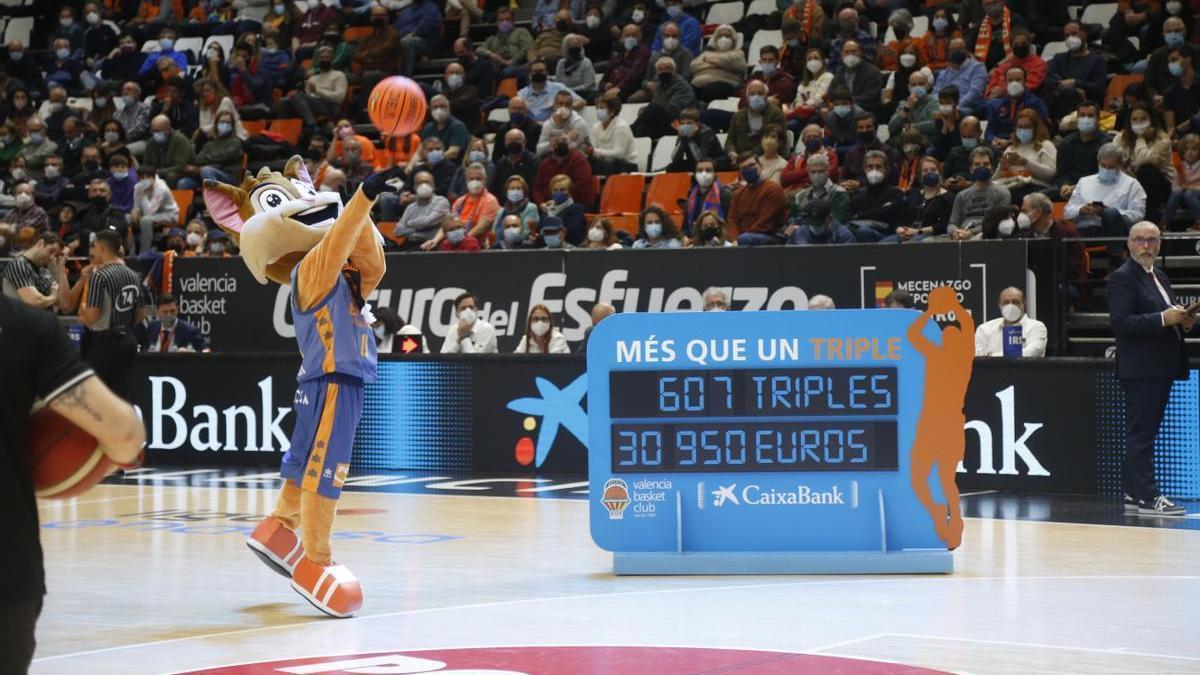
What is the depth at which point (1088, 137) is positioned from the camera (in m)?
16.6

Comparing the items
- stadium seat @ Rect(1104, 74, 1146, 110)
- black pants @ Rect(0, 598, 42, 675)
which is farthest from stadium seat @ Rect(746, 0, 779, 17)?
black pants @ Rect(0, 598, 42, 675)

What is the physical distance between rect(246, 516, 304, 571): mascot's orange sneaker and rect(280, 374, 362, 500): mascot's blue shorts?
254mm

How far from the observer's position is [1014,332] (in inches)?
554

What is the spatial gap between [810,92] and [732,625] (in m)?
12.5

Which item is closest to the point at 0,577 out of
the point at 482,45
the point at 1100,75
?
the point at 1100,75

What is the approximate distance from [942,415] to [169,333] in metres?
10.8

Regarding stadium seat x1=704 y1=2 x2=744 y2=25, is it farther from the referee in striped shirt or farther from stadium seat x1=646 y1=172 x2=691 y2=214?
the referee in striped shirt

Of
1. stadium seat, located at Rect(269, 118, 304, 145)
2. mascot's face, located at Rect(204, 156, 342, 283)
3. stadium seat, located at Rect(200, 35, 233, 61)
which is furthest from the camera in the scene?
stadium seat, located at Rect(200, 35, 233, 61)

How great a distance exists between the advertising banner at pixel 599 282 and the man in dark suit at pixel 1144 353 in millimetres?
2376

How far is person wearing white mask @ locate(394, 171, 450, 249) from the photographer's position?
60.8 ft

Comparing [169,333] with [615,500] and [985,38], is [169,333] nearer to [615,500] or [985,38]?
[985,38]

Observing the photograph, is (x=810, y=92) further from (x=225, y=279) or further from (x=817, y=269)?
(x=225, y=279)

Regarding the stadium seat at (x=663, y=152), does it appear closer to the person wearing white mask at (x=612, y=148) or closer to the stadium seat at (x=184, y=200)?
the person wearing white mask at (x=612, y=148)

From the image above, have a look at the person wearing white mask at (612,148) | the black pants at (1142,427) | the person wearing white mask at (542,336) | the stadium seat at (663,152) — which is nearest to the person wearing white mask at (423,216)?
the person wearing white mask at (612,148)
